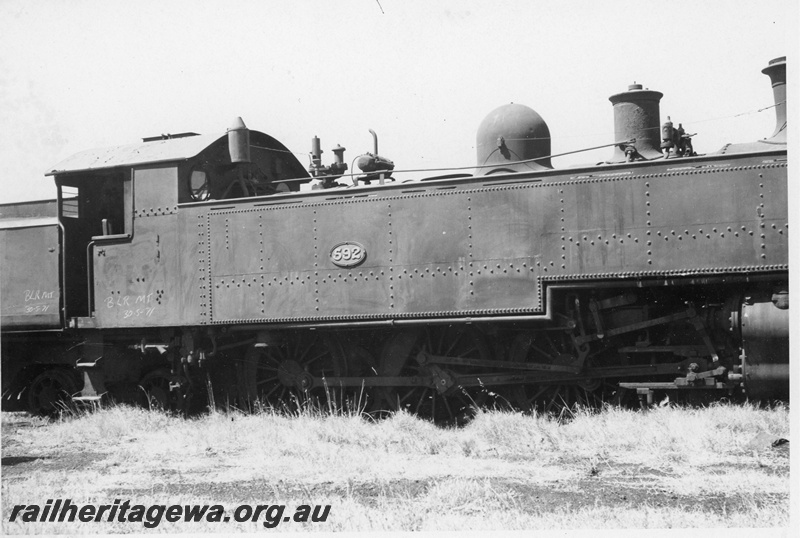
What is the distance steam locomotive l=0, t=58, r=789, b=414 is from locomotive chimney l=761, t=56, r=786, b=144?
0.08 ft

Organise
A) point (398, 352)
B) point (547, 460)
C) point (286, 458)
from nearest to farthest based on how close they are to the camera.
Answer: point (547, 460) → point (286, 458) → point (398, 352)

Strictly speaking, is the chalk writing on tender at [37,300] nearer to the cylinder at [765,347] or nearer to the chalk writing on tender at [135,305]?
the chalk writing on tender at [135,305]

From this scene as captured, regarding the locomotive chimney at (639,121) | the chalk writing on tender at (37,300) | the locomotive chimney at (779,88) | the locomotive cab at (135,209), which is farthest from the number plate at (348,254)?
the locomotive chimney at (779,88)

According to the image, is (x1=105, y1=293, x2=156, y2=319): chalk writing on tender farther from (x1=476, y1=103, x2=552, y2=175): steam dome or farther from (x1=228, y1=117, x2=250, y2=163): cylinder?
(x1=476, y1=103, x2=552, y2=175): steam dome

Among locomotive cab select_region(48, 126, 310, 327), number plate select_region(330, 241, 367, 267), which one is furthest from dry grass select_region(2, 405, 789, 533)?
number plate select_region(330, 241, 367, 267)

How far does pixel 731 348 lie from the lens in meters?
7.76

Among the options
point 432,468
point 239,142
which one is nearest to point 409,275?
point 432,468

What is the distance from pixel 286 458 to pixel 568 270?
9.72 feet

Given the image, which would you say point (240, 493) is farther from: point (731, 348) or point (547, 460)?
point (731, 348)

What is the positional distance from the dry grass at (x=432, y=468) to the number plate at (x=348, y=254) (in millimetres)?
1513

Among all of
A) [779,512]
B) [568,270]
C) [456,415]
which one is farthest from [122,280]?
[779,512]

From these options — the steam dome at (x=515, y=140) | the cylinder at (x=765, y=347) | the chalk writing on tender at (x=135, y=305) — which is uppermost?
the steam dome at (x=515, y=140)

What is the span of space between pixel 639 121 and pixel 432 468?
412cm

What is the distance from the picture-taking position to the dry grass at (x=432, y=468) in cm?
539
